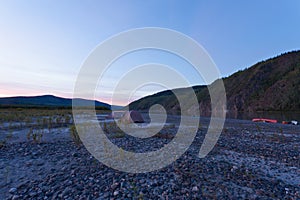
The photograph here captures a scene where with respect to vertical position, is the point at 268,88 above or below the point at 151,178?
above

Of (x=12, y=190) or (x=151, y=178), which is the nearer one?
(x=12, y=190)

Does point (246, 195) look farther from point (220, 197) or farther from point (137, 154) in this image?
point (137, 154)

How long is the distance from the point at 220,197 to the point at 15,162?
5.96 meters

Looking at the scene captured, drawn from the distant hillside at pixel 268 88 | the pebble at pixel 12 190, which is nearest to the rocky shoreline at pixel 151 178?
the pebble at pixel 12 190

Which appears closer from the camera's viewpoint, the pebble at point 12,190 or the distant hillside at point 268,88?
the pebble at point 12,190

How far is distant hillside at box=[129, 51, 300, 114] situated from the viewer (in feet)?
191

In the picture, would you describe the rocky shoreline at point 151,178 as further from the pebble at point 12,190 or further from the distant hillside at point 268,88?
the distant hillside at point 268,88

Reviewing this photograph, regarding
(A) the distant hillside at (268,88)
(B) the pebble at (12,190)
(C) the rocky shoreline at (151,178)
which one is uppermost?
(A) the distant hillside at (268,88)

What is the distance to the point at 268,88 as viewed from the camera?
6762 centimetres

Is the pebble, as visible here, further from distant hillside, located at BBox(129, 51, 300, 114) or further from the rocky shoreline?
distant hillside, located at BBox(129, 51, 300, 114)

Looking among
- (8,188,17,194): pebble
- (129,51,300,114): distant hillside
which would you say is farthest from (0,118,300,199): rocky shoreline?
(129,51,300,114): distant hillside

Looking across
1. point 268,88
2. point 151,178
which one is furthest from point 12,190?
point 268,88

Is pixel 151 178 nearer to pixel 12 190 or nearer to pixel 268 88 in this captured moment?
pixel 12 190

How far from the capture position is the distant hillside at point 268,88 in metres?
58.3
